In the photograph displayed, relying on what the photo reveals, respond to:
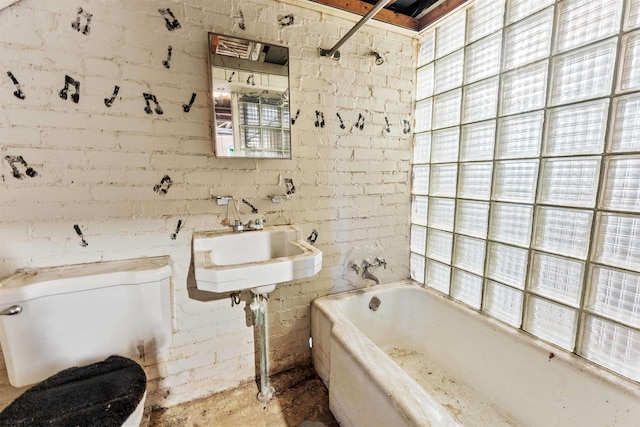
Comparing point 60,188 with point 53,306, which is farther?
point 60,188

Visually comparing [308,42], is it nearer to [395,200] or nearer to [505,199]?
[395,200]

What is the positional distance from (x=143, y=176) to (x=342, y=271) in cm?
113

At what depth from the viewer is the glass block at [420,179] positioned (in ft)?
5.22

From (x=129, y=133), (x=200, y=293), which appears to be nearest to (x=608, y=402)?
(x=200, y=293)

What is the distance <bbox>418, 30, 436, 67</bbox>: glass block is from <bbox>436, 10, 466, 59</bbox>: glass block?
3 cm

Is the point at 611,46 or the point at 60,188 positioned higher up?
the point at 611,46

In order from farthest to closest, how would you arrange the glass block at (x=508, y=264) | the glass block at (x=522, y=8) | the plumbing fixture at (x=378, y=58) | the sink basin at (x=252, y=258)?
the plumbing fixture at (x=378, y=58)
the glass block at (x=508, y=264)
the glass block at (x=522, y=8)
the sink basin at (x=252, y=258)

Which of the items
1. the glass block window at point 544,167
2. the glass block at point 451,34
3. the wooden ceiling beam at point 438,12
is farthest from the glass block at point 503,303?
the wooden ceiling beam at point 438,12

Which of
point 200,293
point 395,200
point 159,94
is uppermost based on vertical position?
point 159,94

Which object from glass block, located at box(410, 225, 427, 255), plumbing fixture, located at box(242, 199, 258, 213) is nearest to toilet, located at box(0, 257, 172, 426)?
plumbing fixture, located at box(242, 199, 258, 213)

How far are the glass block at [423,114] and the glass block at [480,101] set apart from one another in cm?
23

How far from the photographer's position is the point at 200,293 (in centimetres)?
126

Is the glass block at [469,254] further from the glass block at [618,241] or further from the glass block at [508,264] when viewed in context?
the glass block at [618,241]

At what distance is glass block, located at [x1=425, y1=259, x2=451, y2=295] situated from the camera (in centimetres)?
150
